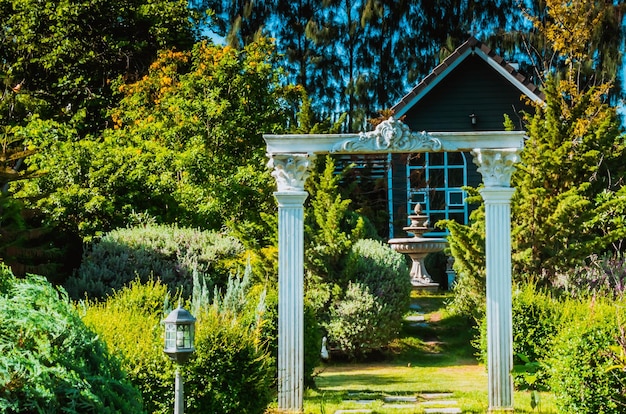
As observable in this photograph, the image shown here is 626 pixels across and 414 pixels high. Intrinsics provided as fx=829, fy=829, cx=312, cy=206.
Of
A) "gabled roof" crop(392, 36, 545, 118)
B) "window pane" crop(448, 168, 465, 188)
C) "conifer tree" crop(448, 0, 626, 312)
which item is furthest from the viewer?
"window pane" crop(448, 168, 465, 188)

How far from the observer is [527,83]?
19141 millimetres

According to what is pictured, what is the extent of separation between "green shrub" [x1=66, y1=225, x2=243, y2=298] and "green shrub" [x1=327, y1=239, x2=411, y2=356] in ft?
5.80

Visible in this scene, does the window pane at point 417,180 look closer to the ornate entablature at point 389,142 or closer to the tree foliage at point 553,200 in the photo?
the tree foliage at point 553,200

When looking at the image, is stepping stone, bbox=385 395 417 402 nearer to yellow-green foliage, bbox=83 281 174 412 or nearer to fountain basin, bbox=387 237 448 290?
yellow-green foliage, bbox=83 281 174 412

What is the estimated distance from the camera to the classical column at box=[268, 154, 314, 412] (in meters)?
8.57

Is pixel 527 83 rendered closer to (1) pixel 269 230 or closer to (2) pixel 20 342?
(1) pixel 269 230

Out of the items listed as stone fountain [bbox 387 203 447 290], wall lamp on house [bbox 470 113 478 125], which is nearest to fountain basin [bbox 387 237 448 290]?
stone fountain [bbox 387 203 447 290]

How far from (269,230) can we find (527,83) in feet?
27.4

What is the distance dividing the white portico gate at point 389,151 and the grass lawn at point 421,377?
728 mm

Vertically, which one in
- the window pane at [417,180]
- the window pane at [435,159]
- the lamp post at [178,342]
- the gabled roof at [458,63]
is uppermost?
the gabled roof at [458,63]

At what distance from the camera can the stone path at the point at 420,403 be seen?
852 cm

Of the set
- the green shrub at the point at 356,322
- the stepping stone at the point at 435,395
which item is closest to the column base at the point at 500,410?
the stepping stone at the point at 435,395

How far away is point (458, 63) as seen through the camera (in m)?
19.2

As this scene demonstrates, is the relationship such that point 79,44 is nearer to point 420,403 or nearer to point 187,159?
point 187,159
